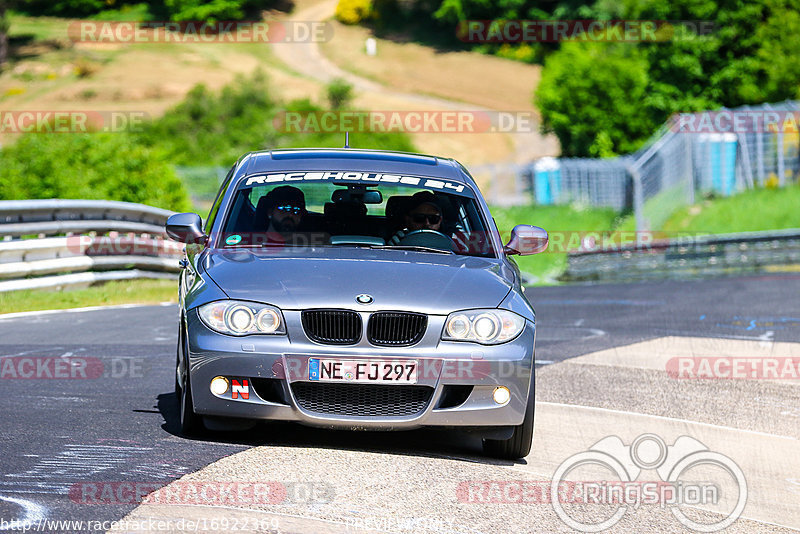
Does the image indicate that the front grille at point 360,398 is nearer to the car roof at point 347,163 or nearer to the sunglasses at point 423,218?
the sunglasses at point 423,218

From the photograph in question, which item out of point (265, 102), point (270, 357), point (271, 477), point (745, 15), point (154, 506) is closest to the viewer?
point (154, 506)

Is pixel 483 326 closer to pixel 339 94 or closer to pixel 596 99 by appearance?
pixel 596 99

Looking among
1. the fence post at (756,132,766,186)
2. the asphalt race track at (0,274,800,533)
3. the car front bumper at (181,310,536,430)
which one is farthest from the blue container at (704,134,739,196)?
the car front bumper at (181,310,536,430)

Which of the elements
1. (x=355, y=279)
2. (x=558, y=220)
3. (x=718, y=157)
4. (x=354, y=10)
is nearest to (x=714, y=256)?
(x=718, y=157)

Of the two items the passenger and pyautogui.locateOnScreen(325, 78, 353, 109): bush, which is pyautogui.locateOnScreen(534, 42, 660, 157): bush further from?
the passenger

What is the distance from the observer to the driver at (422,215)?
7809 millimetres

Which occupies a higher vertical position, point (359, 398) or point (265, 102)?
point (359, 398)

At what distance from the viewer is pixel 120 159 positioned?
27.5 m

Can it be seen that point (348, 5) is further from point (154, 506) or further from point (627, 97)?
point (154, 506)

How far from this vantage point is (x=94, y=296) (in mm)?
16500

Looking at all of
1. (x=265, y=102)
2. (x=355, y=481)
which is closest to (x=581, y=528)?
(x=355, y=481)

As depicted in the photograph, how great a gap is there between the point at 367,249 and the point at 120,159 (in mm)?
21058

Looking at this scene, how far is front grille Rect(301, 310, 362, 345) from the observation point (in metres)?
6.42

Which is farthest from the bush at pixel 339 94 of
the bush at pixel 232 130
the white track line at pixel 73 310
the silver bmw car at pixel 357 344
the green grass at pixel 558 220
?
the silver bmw car at pixel 357 344
